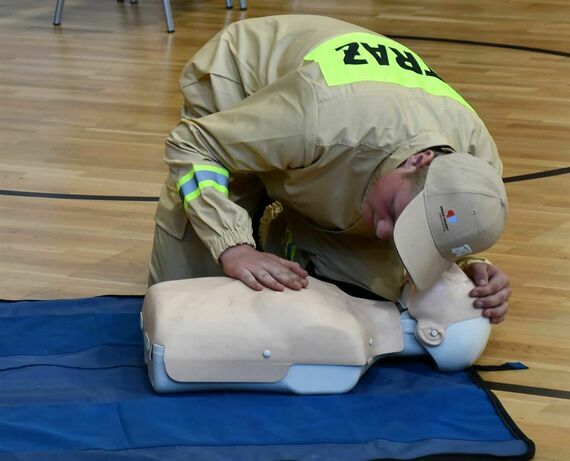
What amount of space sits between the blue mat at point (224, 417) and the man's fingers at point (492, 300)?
149 mm

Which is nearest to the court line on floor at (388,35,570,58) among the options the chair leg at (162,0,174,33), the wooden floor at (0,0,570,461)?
the wooden floor at (0,0,570,461)

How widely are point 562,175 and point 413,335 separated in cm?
154

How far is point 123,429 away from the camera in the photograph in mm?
2006

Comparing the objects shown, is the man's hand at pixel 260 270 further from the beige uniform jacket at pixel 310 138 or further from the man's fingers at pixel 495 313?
the man's fingers at pixel 495 313

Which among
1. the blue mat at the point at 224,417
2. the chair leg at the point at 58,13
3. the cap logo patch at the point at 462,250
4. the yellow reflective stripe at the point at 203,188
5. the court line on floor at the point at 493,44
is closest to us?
the blue mat at the point at 224,417

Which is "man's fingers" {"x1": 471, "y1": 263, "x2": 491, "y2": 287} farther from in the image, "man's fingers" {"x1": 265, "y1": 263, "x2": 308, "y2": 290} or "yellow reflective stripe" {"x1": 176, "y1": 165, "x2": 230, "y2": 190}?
"yellow reflective stripe" {"x1": 176, "y1": 165, "x2": 230, "y2": 190}

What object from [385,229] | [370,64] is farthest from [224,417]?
[370,64]

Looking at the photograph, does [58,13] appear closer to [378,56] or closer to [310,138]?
[378,56]

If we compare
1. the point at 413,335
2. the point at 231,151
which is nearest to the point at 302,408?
the point at 413,335

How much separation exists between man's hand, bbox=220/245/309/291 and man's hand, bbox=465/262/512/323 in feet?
1.14

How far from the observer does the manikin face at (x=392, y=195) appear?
2094 millimetres

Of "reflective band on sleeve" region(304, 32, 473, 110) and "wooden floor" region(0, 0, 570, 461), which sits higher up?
"reflective band on sleeve" region(304, 32, 473, 110)

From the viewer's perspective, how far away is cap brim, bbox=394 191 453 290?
2.04 metres

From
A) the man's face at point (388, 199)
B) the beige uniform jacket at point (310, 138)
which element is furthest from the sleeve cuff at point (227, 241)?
the man's face at point (388, 199)
